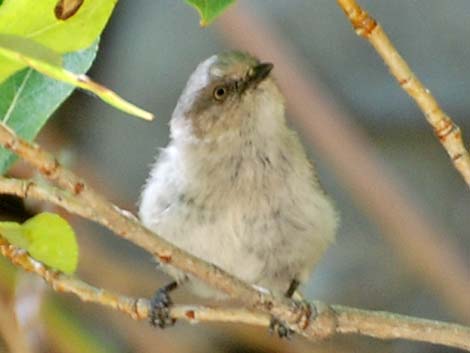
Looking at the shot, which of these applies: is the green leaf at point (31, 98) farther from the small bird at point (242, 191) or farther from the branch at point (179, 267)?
the small bird at point (242, 191)

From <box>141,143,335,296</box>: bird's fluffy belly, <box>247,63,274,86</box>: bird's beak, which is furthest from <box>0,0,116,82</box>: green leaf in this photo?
<box>247,63,274,86</box>: bird's beak

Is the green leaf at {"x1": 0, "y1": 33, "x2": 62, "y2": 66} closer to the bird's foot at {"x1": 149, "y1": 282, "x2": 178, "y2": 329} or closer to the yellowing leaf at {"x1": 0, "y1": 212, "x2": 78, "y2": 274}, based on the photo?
the yellowing leaf at {"x1": 0, "y1": 212, "x2": 78, "y2": 274}

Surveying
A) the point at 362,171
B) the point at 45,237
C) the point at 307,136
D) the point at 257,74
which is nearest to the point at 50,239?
the point at 45,237

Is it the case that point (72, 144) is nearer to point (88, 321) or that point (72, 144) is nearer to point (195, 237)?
point (88, 321)

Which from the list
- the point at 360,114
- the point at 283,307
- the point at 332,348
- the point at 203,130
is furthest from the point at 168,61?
the point at 283,307

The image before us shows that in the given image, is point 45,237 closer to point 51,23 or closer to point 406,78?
point 51,23
